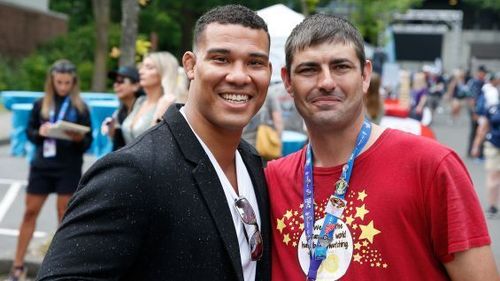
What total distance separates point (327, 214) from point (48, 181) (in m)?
4.56

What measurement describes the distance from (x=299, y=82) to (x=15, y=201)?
8.54 meters

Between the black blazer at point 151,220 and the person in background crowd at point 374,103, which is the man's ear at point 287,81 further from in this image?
the person in background crowd at point 374,103

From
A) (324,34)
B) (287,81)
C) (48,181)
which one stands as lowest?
(48,181)

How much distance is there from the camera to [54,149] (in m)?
6.51

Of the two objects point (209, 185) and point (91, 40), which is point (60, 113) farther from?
point (91, 40)

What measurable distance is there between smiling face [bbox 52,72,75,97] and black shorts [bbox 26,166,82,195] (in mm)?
732

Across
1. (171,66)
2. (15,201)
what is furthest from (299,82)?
(15,201)

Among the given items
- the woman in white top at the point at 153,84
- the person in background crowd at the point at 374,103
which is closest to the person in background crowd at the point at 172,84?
the woman in white top at the point at 153,84

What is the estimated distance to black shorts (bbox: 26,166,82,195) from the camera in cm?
646

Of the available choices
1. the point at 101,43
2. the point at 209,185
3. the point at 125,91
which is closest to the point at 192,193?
the point at 209,185

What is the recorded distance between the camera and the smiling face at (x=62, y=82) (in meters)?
6.62

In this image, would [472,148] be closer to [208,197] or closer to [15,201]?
[15,201]

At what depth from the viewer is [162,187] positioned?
2125 mm

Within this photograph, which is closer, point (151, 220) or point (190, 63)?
point (151, 220)
